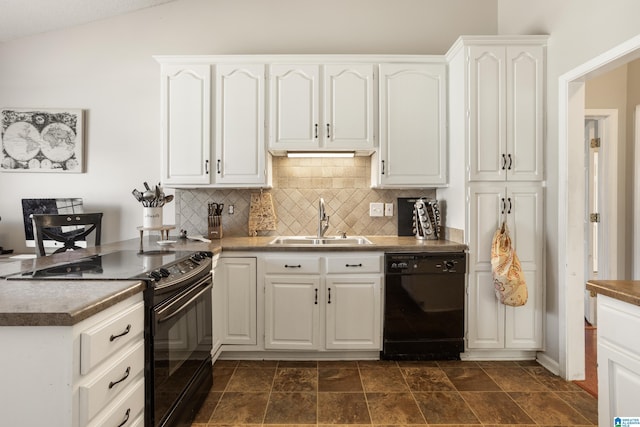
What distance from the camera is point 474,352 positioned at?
2688 mm

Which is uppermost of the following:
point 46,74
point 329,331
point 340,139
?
point 46,74

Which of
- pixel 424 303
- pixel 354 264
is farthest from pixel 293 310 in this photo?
pixel 424 303

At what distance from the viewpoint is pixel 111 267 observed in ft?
5.48

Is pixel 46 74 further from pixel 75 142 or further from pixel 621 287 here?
pixel 621 287

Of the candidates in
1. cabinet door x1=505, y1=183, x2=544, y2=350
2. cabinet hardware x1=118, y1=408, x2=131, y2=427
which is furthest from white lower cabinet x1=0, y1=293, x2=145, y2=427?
cabinet door x1=505, y1=183, x2=544, y2=350

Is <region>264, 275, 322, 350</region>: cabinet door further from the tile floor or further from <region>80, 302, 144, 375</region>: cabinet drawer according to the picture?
<region>80, 302, 144, 375</region>: cabinet drawer

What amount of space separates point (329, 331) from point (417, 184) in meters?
1.36

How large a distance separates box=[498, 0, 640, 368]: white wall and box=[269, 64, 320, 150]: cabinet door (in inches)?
67.4

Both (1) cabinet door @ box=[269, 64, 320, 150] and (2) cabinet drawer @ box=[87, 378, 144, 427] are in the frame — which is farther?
(1) cabinet door @ box=[269, 64, 320, 150]

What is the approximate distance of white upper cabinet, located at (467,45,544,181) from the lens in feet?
8.51

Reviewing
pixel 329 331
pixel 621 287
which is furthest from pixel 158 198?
pixel 621 287

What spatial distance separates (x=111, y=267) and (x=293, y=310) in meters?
1.33

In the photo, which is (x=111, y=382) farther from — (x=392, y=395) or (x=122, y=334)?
(x=392, y=395)

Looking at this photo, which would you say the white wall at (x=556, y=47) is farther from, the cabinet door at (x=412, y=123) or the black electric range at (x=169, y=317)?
the black electric range at (x=169, y=317)
